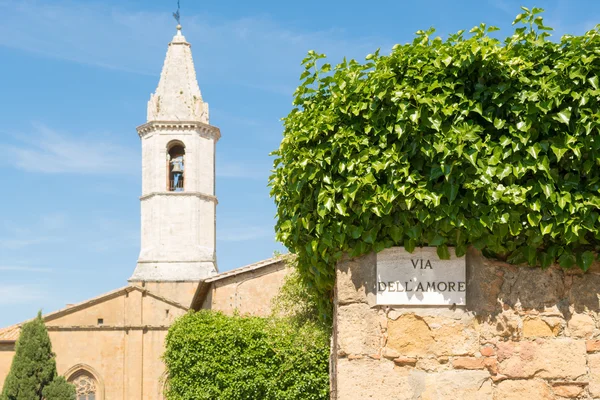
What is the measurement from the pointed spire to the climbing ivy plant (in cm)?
4398

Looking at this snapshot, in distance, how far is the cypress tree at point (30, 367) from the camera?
38125 millimetres

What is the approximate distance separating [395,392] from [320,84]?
2.24m

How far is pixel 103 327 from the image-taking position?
45531 millimetres

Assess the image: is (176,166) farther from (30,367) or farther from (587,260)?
(587,260)

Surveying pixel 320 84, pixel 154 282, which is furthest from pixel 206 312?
pixel 154 282

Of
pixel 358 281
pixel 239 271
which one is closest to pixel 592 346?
pixel 358 281

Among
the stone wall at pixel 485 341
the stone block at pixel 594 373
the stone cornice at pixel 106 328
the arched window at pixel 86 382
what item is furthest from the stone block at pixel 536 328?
the arched window at pixel 86 382

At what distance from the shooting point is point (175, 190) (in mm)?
51219

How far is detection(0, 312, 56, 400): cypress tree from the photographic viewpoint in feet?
125

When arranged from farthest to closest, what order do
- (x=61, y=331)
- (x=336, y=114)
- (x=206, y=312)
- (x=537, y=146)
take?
1. (x=61, y=331)
2. (x=206, y=312)
3. (x=336, y=114)
4. (x=537, y=146)

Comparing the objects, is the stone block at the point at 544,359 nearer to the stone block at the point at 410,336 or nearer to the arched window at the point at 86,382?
the stone block at the point at 410,336

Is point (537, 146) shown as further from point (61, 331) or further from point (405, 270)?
point (61, 331)

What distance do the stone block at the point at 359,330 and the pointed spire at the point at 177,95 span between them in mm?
44220

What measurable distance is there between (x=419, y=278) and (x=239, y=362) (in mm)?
17870
